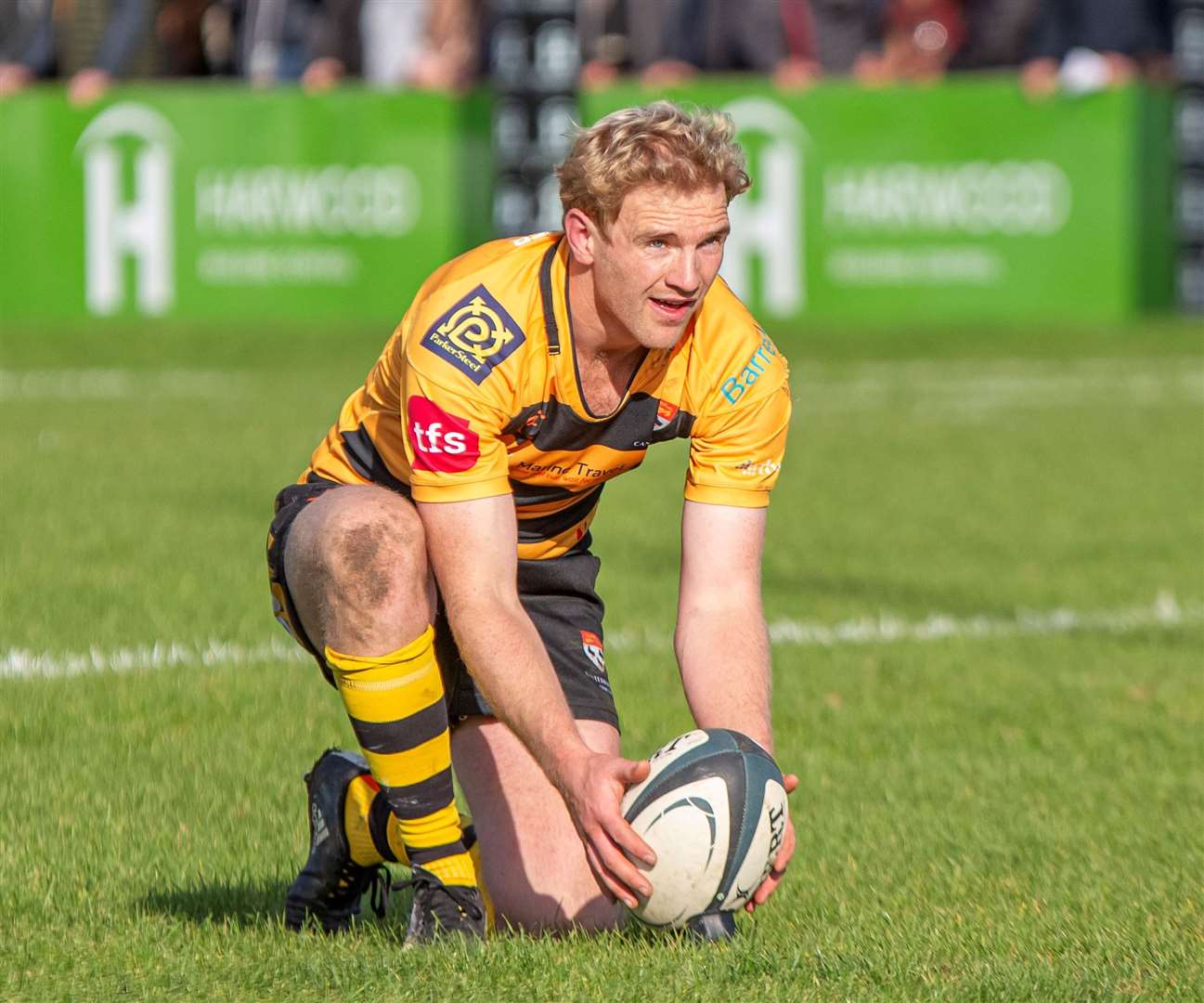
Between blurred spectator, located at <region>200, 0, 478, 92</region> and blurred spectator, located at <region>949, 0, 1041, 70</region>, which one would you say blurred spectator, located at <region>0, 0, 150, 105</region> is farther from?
blurred spectator, located at <region>949, 0, 1041, 70</region>

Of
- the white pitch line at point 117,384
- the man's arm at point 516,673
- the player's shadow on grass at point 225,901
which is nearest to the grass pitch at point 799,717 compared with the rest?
the player's shadow on grass at point 225,901

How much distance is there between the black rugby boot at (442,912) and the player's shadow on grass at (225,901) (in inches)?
12.0

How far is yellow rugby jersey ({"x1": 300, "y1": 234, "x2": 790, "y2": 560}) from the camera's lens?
13.8 ft

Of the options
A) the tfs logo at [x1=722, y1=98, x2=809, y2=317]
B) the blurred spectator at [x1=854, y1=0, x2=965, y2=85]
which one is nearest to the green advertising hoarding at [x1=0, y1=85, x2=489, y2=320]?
the tfs logo at [x1=722, y1=98, x2=809, y2=317]

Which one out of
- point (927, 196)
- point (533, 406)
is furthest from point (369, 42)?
point (533, 406)

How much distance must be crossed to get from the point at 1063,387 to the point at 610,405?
1113 cm

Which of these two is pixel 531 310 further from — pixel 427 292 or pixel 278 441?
pixel 278 441

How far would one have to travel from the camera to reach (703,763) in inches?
162

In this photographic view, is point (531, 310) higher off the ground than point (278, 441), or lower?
higher

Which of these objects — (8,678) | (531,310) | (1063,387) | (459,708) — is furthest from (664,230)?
(1063,387)

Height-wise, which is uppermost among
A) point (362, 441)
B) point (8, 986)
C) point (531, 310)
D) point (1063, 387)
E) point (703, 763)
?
point (531, 310)

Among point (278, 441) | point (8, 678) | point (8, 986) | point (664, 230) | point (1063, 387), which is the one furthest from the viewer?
point (1063, 387)

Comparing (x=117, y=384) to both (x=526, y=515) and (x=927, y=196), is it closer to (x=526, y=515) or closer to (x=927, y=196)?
(x=927, y=196)

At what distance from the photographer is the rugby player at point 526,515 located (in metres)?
4.16
